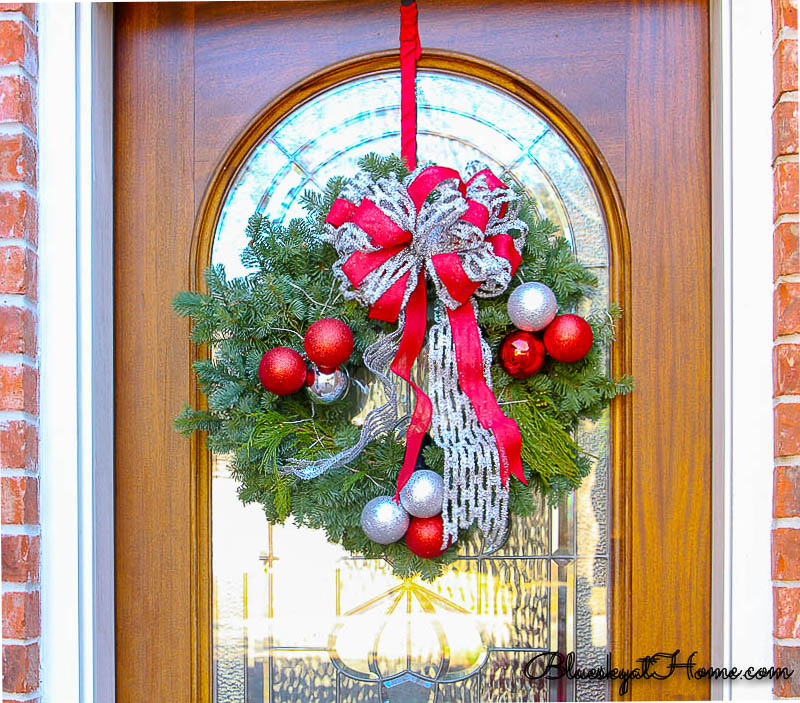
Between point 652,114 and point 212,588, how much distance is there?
1156 mm

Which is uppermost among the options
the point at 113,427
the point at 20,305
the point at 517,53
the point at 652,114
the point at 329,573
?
the point at 517,53

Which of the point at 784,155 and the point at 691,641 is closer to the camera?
the point at 784,155

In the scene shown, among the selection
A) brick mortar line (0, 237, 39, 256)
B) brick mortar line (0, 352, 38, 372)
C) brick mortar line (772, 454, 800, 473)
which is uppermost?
brick mortar line (0, 237, 39, 256)

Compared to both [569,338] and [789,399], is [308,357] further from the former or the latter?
[789,399]

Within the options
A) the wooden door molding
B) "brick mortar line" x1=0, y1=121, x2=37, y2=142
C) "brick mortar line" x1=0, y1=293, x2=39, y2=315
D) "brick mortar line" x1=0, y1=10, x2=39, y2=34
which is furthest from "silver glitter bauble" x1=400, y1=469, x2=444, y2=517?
"brick mortar line" x1=0, y1=10, x2=39, y2=34

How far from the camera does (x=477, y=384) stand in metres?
1.24

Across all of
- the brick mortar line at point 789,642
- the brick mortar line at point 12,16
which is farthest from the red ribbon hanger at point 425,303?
the brick mortar line at point 12,16

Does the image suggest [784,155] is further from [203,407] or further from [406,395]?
[203,407]

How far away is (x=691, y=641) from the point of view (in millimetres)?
1321

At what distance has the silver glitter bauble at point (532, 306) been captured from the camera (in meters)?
1.22

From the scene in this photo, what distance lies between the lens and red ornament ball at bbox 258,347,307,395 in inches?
47.3

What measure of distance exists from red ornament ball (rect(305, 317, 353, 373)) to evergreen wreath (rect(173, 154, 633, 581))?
0.06 m

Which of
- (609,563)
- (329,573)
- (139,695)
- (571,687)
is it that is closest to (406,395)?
(329,573)

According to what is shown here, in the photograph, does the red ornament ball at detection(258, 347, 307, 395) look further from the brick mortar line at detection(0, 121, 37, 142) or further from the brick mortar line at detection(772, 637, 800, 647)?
the brick mortar line at detection(772, 637, 800, 647)
